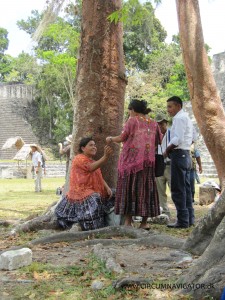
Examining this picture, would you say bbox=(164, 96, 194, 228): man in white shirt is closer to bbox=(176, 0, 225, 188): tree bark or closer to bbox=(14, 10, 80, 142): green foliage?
bbox=(176, 0, 225, 188): tree bark

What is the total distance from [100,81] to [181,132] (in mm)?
1371

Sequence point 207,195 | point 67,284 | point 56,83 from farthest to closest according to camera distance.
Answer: point 56,83, point 207,195, point 67,284

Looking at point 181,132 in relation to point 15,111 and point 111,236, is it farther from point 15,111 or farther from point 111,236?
point 15,111

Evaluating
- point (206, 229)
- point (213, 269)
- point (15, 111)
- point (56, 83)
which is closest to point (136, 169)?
point (206, 229)

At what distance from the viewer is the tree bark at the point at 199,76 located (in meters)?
6.82

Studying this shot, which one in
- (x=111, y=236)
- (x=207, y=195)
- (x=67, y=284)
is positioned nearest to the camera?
(x=67, y=284)

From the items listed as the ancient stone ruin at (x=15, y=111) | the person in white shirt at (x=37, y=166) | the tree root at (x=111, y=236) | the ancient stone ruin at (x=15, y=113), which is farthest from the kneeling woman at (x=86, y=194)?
the ancient stone ruin at (x=15, y=111)

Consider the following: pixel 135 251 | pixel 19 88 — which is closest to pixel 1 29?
pixel 19 88

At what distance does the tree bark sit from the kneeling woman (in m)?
1.67

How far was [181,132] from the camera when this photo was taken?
6258mm

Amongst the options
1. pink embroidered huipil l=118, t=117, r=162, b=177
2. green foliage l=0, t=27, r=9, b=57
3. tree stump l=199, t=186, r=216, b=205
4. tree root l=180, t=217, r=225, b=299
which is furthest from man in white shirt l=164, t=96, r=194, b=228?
green foliage l=0, t=27, r=9, b=57

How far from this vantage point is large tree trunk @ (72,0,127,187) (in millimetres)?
6715

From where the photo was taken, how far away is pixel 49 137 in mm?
40406

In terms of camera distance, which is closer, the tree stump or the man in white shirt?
the man in white shirt
